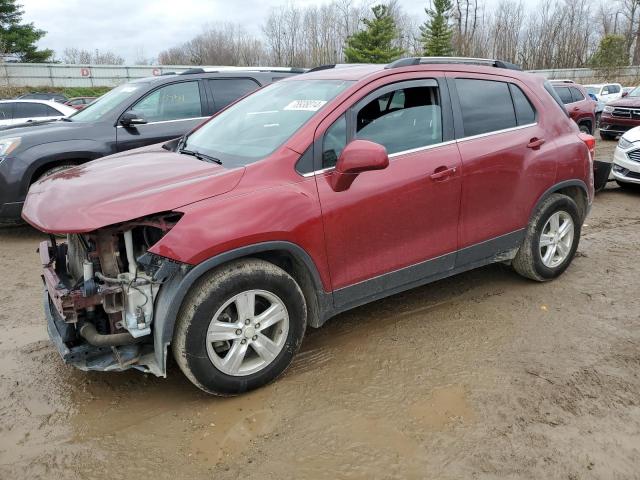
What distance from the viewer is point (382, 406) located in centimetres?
292

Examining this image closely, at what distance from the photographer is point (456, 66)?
12.7 feet

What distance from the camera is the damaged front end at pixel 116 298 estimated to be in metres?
2.69

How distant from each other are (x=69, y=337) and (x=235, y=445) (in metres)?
1.14

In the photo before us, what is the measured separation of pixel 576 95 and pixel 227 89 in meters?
11.1

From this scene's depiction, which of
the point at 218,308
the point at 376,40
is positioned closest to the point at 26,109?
the point at 218,308

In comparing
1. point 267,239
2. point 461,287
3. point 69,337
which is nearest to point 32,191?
point 69,337

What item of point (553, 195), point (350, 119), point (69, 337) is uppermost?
point (350, 119)

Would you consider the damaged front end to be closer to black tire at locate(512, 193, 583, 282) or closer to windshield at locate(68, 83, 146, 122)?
black tire at locate(512, 193, 583, 282)

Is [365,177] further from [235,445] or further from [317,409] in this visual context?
[235,445]

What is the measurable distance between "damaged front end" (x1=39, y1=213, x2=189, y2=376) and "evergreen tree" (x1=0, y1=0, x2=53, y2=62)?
4511cm

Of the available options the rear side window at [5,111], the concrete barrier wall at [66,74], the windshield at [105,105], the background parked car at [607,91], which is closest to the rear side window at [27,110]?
the rear side window at [5,111]

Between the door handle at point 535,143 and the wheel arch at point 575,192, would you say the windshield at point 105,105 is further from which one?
the wheel arch at point 575,192

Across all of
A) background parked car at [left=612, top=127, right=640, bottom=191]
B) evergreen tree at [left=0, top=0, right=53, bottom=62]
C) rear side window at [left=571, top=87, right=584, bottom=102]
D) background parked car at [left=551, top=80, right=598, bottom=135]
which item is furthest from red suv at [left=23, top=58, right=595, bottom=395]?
evergreen tree at [left=0, top=0, right=53, bottom=62]

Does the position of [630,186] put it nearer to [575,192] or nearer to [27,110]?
[575,192]
